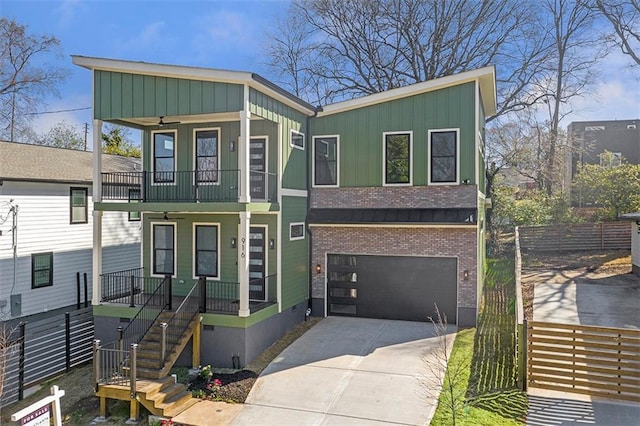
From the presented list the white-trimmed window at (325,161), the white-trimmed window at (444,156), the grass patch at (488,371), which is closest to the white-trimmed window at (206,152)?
the white-trimmed window at (325,161)

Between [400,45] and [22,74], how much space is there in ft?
72.0

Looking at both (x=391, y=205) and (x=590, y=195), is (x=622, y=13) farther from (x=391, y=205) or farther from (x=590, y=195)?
(x=391, y=205)

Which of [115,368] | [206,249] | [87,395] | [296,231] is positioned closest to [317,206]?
[296,231]

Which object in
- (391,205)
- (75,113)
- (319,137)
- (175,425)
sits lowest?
(175,425)

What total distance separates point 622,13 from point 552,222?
38.8 feet

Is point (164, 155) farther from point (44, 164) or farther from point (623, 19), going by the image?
point (623, 19)

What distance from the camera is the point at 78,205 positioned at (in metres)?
17.4

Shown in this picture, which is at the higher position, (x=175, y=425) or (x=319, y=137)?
(x=319, y=137)

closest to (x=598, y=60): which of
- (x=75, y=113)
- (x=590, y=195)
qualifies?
(x=590, y=195)

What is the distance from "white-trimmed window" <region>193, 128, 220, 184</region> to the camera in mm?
13414

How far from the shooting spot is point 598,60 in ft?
85.9

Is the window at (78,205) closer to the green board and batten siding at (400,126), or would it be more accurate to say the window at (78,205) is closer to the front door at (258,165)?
the front door at (258,165)

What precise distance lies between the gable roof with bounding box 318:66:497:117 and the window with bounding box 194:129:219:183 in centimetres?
348

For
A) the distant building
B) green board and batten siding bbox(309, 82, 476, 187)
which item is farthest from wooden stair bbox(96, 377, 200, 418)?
the distant building
